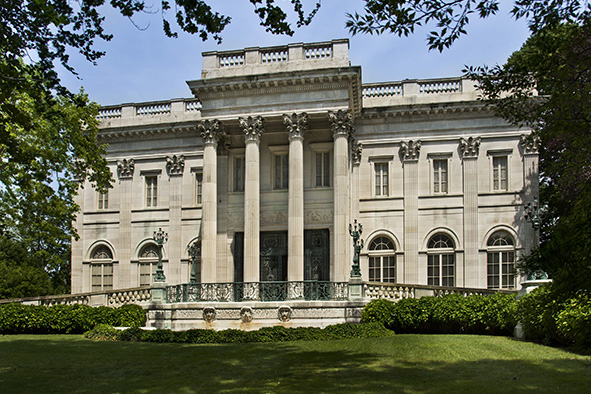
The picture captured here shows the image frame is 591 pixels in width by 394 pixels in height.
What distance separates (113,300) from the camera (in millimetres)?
29078

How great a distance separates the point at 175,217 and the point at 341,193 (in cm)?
1113

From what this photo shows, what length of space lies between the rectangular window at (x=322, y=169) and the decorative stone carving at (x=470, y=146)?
22.5 ft

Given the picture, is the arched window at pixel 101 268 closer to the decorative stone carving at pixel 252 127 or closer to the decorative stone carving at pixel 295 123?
the decorative stone carving at pixel 252 127

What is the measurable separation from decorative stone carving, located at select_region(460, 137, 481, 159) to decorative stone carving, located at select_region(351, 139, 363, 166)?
517 centimetres

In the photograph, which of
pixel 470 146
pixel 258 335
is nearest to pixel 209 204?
pixel 258 335

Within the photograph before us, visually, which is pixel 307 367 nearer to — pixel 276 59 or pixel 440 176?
pixel 276 59

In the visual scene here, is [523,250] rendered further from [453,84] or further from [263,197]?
[263,197]

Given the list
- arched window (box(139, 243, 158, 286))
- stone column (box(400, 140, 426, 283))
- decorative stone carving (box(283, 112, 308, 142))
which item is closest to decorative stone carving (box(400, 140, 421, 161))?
stone column (box(400, 140, 426, 283))

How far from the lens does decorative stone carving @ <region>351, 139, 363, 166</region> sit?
33.2 meters

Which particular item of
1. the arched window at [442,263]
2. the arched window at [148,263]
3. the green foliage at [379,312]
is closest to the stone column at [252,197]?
the green foliage at [379,312]

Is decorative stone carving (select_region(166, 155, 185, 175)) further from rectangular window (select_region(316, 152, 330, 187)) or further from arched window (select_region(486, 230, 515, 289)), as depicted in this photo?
arched window (select_region(486, 230, 515, 289))

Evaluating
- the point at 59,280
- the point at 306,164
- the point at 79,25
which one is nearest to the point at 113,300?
the point at 306,164

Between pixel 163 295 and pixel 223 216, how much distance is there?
6.96m

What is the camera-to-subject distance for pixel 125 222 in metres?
36.8
